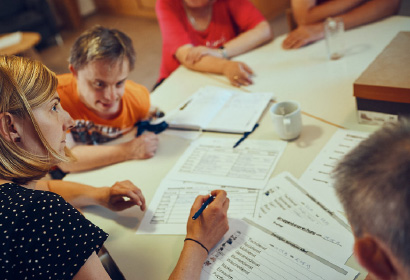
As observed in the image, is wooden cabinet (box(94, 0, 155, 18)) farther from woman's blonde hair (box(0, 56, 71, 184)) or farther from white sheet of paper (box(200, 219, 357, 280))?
white sheet of paper (box(200, 219, 357, 280))

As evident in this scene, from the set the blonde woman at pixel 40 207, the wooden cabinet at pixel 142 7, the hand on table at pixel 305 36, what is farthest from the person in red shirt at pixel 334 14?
the wooden cabinet at pixel 142 7

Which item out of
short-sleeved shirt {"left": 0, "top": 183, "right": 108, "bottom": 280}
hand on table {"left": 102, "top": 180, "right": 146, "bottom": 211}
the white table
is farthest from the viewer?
hand on table {"left": 102, "top": 180, "right": 146, "bottom": 211}

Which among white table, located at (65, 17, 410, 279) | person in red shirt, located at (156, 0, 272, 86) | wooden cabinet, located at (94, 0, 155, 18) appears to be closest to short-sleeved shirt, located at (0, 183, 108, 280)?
white table, located at (65, 17, 410, 279)

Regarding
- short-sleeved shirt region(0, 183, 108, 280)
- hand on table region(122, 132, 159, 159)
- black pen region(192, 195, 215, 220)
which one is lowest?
hand on table region(122, 132, 159, 159)

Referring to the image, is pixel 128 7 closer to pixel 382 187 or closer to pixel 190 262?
pixel 190 262

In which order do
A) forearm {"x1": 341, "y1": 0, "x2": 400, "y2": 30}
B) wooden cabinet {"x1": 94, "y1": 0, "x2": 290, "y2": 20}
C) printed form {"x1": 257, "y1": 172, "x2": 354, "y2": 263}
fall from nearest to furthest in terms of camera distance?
printed form {"x1": 257, "y1": 172, "x2": 354, "y2": 263}
forearm {"x1": 341, "y1": 0, "x2": 400, "y2": 30}
wooden cabinet {"x1": 94, "y1": 0, "x2": 290, "y2": 20}

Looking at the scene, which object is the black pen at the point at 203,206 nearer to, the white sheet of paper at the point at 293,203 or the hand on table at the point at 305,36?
the white sheet of paper at the point at 293,203

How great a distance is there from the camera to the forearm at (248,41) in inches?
70.4

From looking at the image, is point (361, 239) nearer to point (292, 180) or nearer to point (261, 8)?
point (292, 180)

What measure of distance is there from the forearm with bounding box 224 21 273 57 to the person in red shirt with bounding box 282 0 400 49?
13 centimetres

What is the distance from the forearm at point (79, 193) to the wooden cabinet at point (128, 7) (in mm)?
4340

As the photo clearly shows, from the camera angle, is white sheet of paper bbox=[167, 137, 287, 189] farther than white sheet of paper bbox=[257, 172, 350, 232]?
Yes

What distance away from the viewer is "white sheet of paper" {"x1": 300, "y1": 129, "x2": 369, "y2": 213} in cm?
92

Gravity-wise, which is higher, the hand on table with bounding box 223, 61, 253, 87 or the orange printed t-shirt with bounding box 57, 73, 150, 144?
the orange printed t-shirt with bounding box 57, 73, 150, 144
